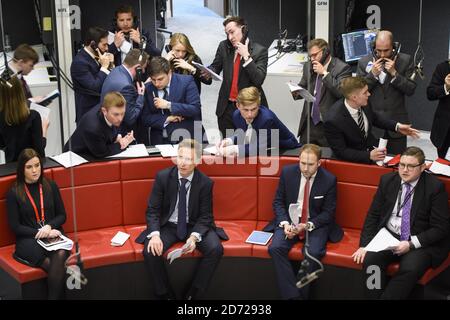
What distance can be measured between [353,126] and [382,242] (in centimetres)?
90

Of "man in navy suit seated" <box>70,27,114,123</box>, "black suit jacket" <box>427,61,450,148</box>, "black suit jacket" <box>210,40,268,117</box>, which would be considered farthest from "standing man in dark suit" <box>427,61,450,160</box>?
"man in navy suit seated" <box>70,27,114,123</box>

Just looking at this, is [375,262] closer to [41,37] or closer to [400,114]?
[400,114]

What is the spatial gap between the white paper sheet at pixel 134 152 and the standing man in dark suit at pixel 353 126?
4.30 feet

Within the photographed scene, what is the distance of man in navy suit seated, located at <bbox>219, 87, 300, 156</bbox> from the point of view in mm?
5766

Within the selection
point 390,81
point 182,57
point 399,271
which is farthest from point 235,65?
point 399,271

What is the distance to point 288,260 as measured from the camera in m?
5.30

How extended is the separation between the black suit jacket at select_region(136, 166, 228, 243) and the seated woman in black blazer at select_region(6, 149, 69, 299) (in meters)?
0.60

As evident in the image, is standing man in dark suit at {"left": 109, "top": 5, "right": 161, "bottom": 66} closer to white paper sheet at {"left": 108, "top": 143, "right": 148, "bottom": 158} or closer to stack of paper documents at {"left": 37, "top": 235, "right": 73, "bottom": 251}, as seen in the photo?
white paper sheet at {"left": 108, "top": 143, "right": 148, "bottom": 158}

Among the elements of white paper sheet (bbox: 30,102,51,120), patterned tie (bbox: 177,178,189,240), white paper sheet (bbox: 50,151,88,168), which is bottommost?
patterned tie (bbox: 177,178,189,240)

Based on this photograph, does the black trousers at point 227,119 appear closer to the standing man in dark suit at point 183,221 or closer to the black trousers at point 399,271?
the standing man in dark suit at point 183,221

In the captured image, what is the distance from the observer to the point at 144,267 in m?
5.43

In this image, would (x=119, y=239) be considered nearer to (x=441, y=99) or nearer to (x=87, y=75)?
(x=87, y=75)

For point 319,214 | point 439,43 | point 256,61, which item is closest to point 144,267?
point 319,214

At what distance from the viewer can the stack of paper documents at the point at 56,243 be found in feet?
17.1
